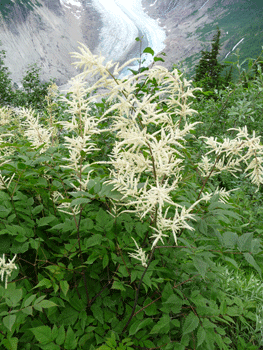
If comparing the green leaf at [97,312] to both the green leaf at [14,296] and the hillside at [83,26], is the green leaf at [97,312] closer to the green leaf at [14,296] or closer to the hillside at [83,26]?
the green leaf at [14,296]

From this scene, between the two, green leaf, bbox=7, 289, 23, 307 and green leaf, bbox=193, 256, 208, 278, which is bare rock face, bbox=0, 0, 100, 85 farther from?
green leaf, bbox=193, 256, 208, 278

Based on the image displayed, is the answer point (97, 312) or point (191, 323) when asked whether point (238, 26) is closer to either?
point (191, 323)

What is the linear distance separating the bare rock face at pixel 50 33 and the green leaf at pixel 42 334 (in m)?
56.6

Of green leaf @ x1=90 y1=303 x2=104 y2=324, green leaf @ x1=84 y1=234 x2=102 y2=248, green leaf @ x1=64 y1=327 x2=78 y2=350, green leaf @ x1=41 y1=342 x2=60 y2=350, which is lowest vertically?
green leaf @ x1=90 y1=303 x2=104 y2=324

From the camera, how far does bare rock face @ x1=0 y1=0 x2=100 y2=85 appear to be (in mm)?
49969

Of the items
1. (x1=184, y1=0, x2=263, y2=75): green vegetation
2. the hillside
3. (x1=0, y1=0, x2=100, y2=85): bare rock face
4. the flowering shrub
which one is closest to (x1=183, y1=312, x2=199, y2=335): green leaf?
the flowering shrub

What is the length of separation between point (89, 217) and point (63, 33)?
73582 mm

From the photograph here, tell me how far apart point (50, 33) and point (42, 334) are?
74078 mm

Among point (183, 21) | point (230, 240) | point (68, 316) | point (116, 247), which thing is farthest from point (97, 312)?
point (183, 21)

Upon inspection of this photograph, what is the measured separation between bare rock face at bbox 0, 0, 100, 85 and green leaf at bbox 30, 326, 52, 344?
5665 cm

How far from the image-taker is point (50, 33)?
5862 centimetres

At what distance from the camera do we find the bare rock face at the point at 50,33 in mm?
49969

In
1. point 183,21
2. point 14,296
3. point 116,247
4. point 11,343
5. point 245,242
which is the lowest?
point 183,21

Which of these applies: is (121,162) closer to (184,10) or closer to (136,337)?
(136,337)
